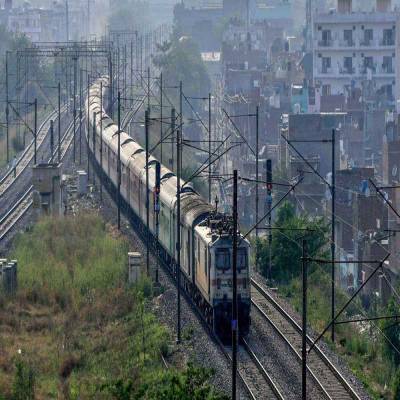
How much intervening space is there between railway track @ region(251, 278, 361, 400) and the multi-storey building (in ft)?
189

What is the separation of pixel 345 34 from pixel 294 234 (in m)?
55.3

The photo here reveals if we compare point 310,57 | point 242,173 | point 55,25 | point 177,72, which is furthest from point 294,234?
point 55,25

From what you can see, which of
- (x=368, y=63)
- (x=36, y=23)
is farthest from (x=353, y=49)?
(x=36, y=23)

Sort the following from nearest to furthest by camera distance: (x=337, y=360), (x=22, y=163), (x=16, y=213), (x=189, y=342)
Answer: (x=337, y=360), (x=189, y=342), (x=16, y=213), (x=22, y=163)

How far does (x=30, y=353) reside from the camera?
95.2ft

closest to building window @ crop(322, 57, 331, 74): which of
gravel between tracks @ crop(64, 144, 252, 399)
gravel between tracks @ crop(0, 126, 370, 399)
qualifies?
gravel between tracks @ crop(64, 144, 252, 399)

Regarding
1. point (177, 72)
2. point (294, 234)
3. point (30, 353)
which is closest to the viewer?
point (30, 353)

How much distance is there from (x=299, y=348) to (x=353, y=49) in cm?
6579

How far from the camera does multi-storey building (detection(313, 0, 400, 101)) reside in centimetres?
9131

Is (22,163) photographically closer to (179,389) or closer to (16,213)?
(16,213)

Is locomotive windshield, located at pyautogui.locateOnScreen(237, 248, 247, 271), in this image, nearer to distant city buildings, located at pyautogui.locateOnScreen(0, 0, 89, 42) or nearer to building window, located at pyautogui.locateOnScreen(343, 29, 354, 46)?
building window, located at pyautogui.locateOnScreen(343, 29, 354, 46)

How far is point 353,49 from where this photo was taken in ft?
302

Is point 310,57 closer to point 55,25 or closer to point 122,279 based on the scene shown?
point 122,279

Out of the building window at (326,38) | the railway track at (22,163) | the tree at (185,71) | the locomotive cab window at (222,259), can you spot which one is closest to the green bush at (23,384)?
the locomotive cab window at (222,259)
